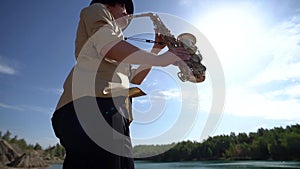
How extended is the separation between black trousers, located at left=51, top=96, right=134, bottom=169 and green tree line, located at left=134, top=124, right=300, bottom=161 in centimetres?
7810

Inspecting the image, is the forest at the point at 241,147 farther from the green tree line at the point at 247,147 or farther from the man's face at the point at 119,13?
the man's face at the point at 119,13

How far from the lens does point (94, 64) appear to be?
4.77 feet

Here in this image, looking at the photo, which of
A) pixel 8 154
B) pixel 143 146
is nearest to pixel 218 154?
pixel 8 154

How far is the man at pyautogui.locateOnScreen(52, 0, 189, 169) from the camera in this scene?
1364 millimetres

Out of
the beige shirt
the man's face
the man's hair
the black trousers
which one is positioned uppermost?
the man's hair

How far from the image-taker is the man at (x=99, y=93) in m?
1.36

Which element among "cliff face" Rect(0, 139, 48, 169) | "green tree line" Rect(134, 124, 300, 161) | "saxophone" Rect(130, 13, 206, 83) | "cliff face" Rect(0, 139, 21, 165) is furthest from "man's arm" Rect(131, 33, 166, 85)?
"green tree line" Rect(134, 124, 300, 161)

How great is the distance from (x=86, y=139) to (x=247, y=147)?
99828 millimetres

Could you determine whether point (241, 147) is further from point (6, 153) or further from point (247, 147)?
point (6, 153)

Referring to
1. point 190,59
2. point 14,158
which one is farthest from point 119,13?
point 14,158

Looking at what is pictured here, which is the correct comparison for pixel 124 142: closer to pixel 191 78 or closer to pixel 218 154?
pixel 191 78

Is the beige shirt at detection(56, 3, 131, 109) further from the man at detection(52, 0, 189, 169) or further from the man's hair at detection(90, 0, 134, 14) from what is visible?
the man's hair at detection(90, 0, 134, 14)

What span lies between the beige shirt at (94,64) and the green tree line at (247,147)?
256 feet

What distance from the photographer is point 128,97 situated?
1.57 metres
